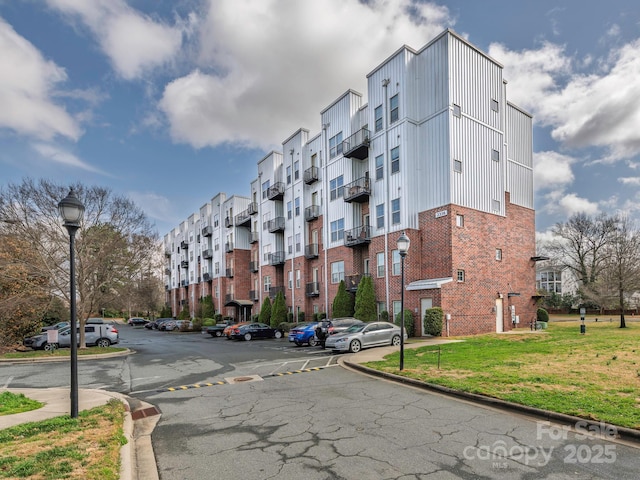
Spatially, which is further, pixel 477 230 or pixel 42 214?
pixel 477 230

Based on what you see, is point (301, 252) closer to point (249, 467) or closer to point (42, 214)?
point (42, 214)

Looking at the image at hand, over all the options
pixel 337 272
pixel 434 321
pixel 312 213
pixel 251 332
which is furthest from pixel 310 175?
pixel 434 321

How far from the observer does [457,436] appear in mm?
6348

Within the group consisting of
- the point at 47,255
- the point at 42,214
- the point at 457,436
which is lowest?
the point at 457,436

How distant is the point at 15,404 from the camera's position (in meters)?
8.65

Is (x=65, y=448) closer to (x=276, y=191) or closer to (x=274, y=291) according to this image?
(x=274, y=291)

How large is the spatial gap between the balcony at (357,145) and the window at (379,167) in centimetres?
152

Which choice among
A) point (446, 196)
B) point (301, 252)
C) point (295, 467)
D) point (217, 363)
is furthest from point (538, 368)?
point (301, 252)

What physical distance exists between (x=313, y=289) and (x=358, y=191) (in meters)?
10.3

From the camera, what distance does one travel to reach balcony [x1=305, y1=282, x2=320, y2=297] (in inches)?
1367

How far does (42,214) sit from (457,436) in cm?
2291

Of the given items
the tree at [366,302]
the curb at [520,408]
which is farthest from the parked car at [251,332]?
the curb at [520,408]

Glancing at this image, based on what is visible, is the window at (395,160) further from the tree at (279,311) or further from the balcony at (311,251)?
the tree at (279,311)

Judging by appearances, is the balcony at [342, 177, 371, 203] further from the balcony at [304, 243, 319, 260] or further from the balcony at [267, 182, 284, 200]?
the balcony at [267, 182, 284, 200]
